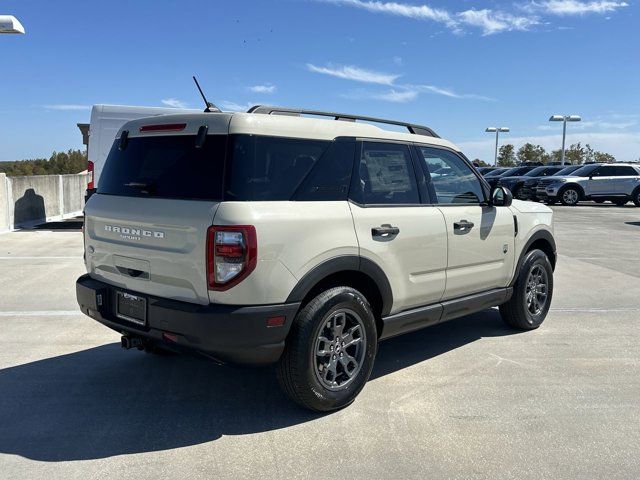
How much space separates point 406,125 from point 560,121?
4028 cm

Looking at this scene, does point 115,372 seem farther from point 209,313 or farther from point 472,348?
point 472,348

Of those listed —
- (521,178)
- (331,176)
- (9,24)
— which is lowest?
(331,176)

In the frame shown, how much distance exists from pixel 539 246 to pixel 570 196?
19.8 m

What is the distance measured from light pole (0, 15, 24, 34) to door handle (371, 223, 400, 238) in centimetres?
1264

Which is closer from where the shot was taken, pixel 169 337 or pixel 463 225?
pixel 169 337

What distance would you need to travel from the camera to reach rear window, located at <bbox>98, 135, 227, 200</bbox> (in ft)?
11.0

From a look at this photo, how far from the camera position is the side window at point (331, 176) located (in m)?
3.59

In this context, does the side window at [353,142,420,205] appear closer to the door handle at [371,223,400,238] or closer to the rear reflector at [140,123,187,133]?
the door handle at [371,223,400,238]

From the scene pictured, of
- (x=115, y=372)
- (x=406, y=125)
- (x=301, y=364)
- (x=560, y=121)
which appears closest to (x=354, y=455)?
(x=301, y=364)

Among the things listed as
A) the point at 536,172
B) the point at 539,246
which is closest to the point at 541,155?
the point at 536,172

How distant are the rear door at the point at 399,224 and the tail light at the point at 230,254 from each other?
86 centimetres

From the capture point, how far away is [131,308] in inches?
143

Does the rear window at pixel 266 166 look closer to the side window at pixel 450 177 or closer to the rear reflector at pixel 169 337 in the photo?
the rear reflector at pixel 169 337

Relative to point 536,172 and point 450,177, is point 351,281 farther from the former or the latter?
point 536,172
